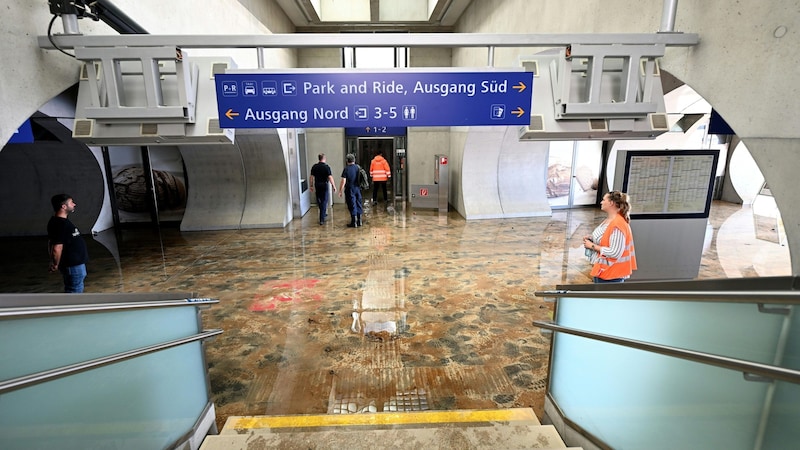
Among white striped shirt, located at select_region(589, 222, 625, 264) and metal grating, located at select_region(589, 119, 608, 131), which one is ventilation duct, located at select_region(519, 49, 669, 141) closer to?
metal grating, located at select_region(589, 119, 608, 131)

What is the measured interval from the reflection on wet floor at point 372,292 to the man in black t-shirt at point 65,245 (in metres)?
1.25

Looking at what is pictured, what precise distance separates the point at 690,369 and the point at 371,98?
283cm

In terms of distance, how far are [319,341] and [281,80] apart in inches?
103

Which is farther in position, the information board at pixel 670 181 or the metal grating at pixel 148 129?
the information board at pixel 670 181

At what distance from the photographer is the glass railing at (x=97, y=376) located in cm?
128

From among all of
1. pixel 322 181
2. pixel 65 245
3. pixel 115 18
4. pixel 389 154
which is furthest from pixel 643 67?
pixel 389 154

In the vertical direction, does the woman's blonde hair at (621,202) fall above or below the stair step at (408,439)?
above

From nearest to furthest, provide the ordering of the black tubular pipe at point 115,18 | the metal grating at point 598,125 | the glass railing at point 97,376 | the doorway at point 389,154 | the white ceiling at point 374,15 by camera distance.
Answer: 1. the glass railing at point 97,376
2. the black tubular pipe at point 115,18
3. the metal grating at point 598,125
4. the white ceiling at point 374,15
5. the doorway at point 389,154

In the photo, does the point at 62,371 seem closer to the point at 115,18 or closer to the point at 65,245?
the point at 115,18

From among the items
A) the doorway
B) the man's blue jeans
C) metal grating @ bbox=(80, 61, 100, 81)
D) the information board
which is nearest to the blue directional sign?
metal grating @ bbox=(80, 61, 100, 81)

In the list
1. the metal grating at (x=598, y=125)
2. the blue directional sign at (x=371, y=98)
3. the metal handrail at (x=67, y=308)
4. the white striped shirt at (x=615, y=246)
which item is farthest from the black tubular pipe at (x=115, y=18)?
the white striped shirt at (x=615, y=246)

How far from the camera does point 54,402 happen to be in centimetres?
145

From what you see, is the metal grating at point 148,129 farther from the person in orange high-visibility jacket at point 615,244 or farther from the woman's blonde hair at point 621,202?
the woman's blonde hair at point 621,202

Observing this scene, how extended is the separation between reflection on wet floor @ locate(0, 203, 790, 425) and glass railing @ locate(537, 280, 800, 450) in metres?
1.20
